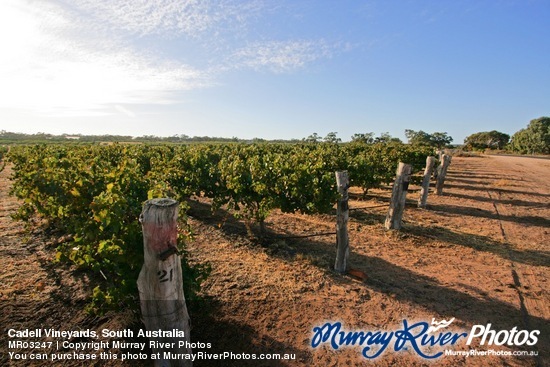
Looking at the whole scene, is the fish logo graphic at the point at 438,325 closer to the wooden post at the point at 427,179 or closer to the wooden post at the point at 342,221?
the wooden post at the point at 342,221

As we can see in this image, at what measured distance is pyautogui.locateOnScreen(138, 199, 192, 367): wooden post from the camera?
2.79m

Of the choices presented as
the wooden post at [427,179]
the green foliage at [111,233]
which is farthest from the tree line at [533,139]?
the green foliage at [111,233]

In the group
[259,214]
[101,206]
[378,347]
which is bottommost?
[378,347]

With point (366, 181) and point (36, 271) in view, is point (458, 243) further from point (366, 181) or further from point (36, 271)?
point (36, 271)

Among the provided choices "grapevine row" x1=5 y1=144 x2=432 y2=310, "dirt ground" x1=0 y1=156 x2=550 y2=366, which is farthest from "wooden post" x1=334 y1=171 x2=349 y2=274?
"grapevine row" x1=5 y1=144 x2=432 y2=310

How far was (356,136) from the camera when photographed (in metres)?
71.9

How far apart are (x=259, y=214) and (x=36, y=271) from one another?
454cm

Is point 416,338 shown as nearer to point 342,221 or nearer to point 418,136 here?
point 342,221

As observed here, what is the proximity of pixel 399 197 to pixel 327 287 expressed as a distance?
15.2 ft

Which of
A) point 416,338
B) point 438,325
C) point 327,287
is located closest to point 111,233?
point 327,287

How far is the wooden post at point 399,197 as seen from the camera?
891cm

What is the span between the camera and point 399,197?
29.5 feet

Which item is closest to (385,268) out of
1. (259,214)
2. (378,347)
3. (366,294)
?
(366,294)

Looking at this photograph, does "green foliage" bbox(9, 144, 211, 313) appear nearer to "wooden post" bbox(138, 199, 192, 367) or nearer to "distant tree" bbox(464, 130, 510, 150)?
"wooden post" bbox(138, 199, 192, 367)
